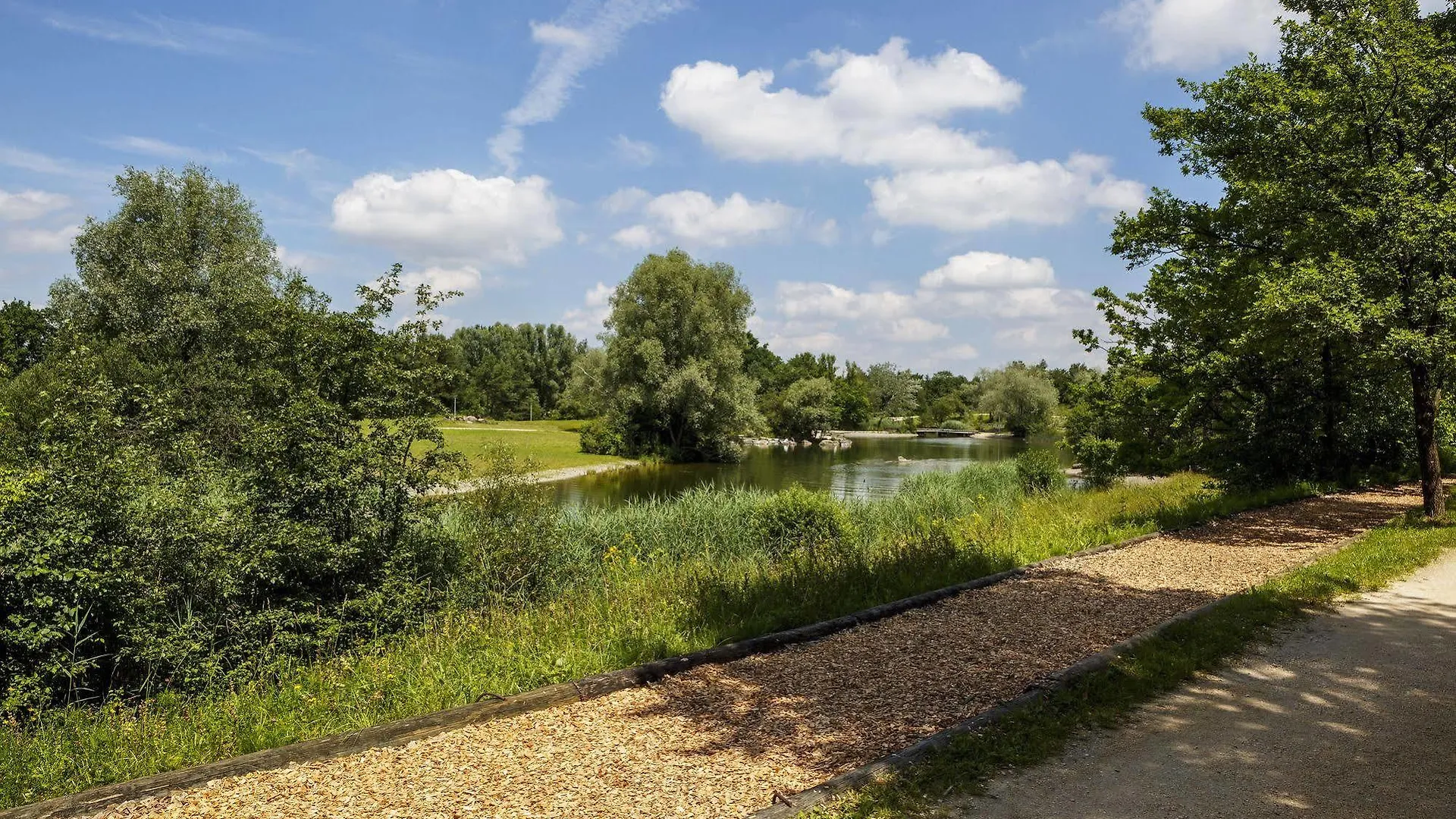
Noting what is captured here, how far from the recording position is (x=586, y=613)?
743 centimetres

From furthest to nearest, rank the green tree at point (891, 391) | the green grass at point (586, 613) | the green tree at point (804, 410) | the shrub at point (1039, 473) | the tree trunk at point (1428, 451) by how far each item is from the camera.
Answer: the green tree at point (891, 391)
the green tree at point (804, 410)
the shrub at point (1039, 473)
the tree trunk at point (1428, 451)
the green grass at point (586, 613)

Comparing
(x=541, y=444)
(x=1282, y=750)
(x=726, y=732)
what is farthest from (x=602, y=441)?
(x=1282, y=750)

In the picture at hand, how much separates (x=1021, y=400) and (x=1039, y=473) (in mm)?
64172

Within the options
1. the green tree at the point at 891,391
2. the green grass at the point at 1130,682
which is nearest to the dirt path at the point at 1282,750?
the green grass at the point at 1130,682

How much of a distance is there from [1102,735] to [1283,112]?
35.1 ft

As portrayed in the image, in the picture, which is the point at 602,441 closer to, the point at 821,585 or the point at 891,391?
the point at 821,585

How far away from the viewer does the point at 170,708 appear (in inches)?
236

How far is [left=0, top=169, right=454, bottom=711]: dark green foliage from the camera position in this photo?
6.48 meters

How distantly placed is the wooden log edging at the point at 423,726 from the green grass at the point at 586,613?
0.33m

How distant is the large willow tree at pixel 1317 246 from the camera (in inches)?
400

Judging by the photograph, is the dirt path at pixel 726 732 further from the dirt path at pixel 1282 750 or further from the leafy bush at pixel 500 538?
the leafy bush at pixel 500 538

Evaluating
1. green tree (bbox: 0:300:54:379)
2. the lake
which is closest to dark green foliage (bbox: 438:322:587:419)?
the lake

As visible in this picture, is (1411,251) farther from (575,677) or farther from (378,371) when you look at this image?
(378,371)

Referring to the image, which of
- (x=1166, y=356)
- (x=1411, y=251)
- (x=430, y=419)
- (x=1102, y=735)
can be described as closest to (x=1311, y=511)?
(x=1166, y=356)
